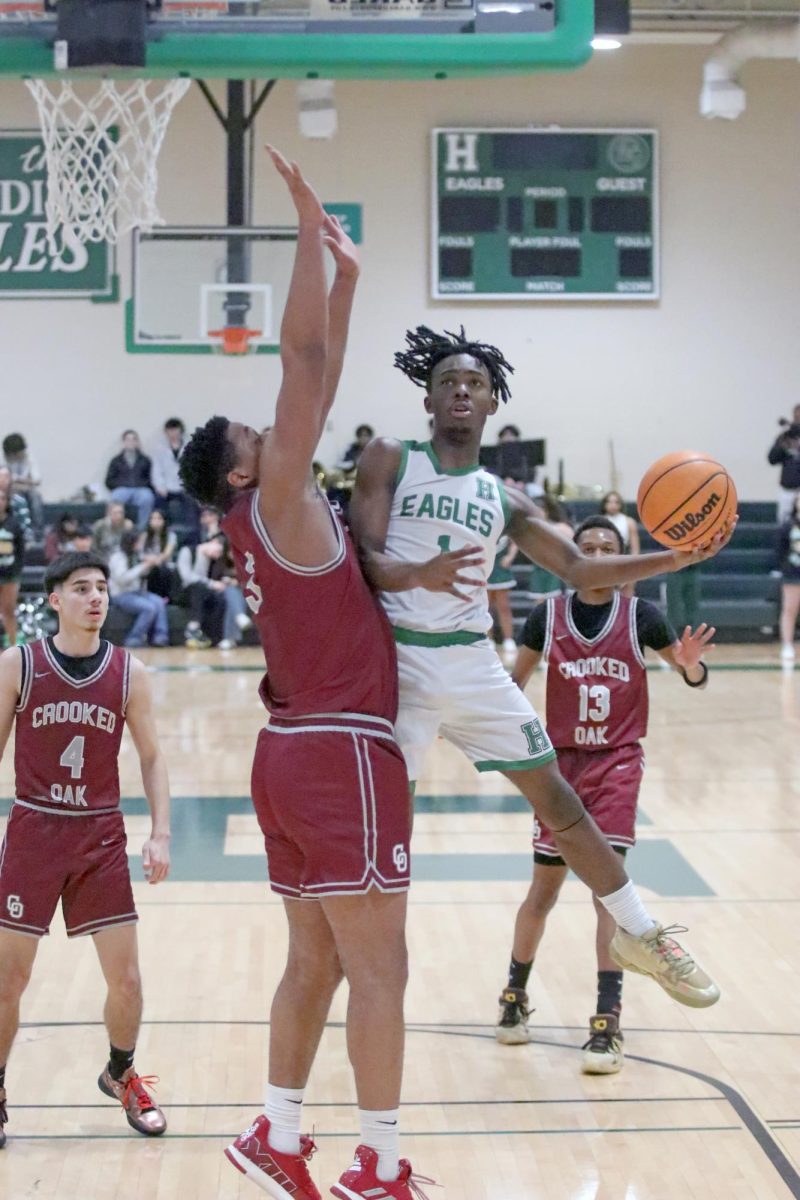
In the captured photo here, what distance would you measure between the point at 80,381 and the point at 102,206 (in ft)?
24.2

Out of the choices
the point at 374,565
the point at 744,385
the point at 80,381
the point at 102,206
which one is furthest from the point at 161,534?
the point at 374,565

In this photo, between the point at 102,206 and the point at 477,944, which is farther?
the point at 102,206

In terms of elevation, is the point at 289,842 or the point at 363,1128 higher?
the point at 289,842

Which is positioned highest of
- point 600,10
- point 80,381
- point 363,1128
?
point 600,10

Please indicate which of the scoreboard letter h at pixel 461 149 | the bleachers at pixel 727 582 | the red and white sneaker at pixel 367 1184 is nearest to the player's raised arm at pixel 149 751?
the red and white sneaker at pixel 367 1184

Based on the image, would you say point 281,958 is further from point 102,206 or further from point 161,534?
point 161,534

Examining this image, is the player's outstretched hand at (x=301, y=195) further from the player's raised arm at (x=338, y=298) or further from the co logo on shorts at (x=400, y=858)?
the co logo on shorts at (x=400, y=858)

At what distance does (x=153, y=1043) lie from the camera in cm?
472

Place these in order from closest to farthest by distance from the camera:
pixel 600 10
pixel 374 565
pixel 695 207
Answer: pixel 374 565 < pixel 600 10 < pixel 695 207

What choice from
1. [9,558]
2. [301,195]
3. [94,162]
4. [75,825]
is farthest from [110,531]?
[301,195]

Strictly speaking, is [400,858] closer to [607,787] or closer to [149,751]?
[149,751]

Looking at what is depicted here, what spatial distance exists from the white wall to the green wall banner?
0.36 metres

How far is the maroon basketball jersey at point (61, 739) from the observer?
4.12 meters

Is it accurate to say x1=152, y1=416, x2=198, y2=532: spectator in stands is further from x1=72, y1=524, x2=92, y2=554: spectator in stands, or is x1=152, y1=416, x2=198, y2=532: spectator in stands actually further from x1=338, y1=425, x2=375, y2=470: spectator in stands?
x1=338, y1=425, x2=375, y2=470: spectator in stands
